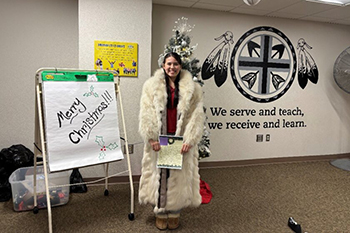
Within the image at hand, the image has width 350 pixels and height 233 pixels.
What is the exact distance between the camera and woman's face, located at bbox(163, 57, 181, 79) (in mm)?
1957

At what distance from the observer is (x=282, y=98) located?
12.6 ft

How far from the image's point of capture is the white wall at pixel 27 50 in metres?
2.80

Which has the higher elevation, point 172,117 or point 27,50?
point 27,50

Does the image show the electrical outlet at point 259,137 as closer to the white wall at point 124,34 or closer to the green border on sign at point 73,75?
the white wall at point 124,34

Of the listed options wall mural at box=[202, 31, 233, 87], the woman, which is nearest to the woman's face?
the woman

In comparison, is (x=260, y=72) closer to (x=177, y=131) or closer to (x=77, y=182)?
(x=177, y=131)

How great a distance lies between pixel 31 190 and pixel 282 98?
3.49 meters

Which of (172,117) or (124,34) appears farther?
(124,34)

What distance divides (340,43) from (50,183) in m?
4.60

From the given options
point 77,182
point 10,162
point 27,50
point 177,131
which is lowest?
point 77,182

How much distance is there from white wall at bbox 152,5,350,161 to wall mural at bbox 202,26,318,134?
0.15 ft

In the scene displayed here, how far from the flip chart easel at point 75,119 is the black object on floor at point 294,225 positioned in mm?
1364

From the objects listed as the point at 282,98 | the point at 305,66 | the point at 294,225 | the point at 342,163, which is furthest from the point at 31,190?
the point at 342,163

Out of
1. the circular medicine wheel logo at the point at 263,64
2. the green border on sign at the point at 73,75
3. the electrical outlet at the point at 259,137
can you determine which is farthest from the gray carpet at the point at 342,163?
the green border on sign at the point at 73,75
